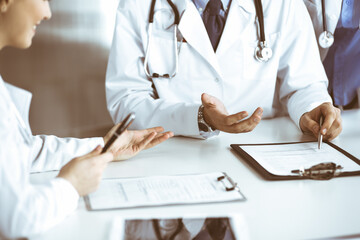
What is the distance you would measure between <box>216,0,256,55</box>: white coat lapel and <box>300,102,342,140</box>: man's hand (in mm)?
395

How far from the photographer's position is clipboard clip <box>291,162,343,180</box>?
104 centimetres

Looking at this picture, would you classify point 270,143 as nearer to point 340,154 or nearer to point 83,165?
point 340,154

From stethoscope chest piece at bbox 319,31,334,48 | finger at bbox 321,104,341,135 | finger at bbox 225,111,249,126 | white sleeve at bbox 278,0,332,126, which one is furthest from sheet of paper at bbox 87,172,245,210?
stethoscope chest piece at bbox 319,31,334,48

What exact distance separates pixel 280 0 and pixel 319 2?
23 cm

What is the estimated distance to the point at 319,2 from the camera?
72.4 inches

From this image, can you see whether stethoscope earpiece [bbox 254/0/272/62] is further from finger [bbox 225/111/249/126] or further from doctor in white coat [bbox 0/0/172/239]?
doctor in white coat [bbox 0/0/172/239]

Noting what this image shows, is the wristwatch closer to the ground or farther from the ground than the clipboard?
closer to the ground

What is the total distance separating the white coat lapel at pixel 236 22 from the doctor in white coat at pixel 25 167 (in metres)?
0.78

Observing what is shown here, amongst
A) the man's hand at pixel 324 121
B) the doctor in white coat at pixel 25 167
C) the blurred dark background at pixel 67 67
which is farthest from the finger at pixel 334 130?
the blurred dark background at pixel 67 67

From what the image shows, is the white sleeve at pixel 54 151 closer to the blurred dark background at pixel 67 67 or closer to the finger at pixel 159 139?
the finger at pixel 159 139

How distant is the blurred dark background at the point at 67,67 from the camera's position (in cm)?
244

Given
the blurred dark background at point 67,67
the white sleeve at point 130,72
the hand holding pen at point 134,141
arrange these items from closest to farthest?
1. the hand holding pen at point 134,141
2. the white sleeve at point 130,72
3. the blurred dark background at point 67,67

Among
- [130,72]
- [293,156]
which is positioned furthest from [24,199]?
[130,72]

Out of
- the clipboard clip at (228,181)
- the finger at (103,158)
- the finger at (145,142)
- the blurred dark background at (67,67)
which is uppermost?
the finger at (103,158)
